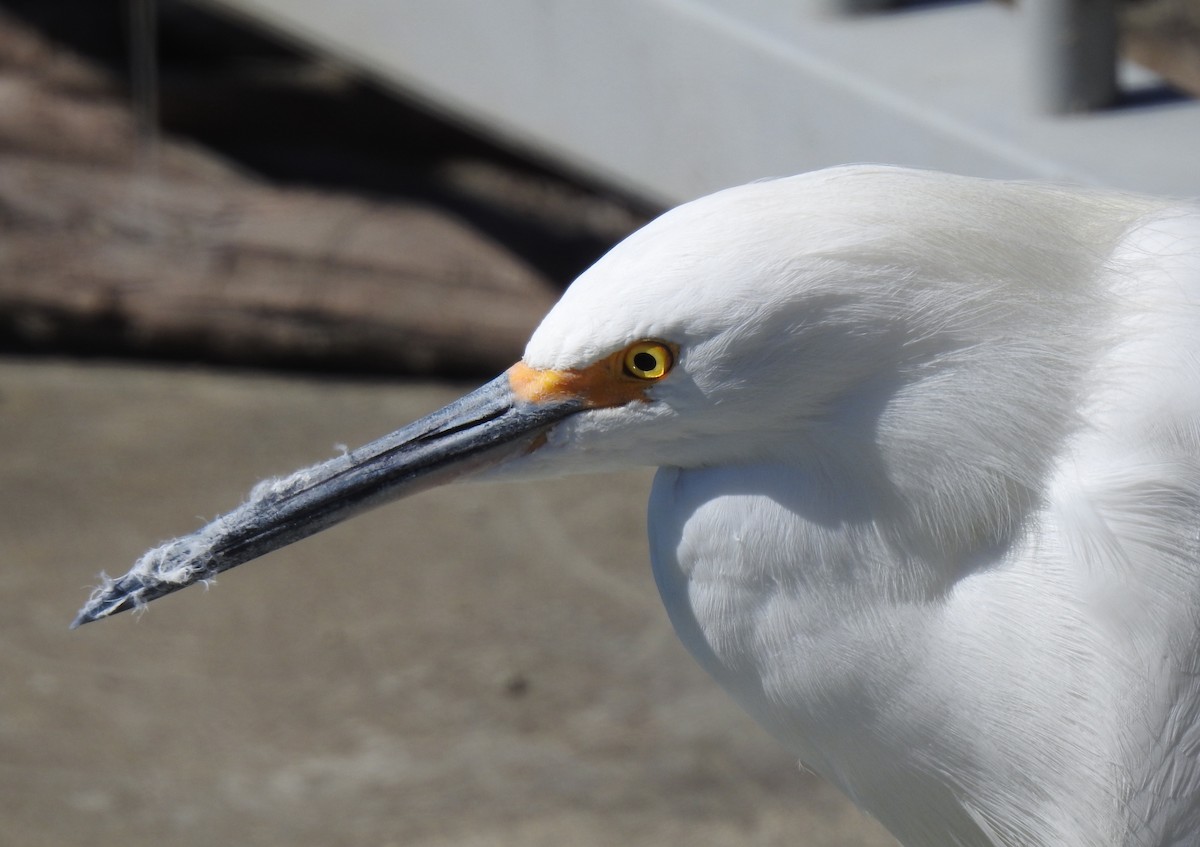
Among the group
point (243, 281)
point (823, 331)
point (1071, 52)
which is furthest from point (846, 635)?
point (243, 281)

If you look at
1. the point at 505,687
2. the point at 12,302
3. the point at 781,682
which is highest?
the point at 781,682

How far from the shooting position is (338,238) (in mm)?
4016

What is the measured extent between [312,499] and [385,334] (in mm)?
2492

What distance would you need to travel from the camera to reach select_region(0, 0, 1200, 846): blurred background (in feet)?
8.62

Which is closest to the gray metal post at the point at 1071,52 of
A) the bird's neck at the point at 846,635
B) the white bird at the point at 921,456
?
the white bird at the point at 921,456

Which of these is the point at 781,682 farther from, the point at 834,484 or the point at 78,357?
the point at 78,357

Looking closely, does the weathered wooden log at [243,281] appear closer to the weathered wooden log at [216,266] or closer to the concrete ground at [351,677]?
the weathered wooden log at [216,266]

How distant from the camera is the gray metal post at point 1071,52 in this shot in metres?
2.61

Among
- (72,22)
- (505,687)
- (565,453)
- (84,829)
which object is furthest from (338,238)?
(565,453)

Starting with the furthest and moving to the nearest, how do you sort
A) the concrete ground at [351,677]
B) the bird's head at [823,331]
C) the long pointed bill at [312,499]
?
the concrete ground at [351,677], the long pointed bill at [312,499], the bird's head at [823,331]

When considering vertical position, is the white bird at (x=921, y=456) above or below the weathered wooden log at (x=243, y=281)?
above

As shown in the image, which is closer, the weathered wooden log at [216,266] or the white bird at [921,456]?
the white bird at [921,456]

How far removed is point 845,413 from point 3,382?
10.6 ft

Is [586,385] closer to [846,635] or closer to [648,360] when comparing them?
[648,360]
